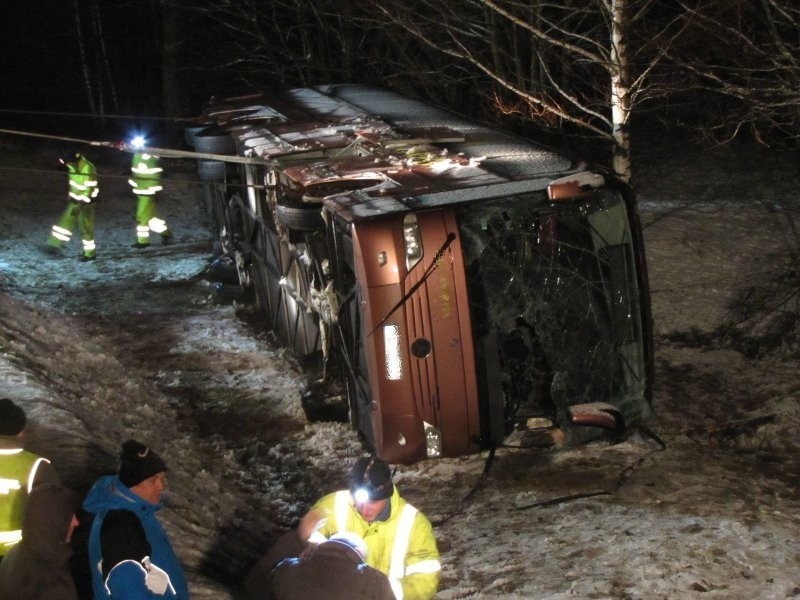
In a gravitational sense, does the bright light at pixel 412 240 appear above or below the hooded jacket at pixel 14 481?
above

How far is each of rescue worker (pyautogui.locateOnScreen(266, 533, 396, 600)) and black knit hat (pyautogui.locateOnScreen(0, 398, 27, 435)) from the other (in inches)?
63.8

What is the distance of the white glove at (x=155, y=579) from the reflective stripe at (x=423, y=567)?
0.92 m

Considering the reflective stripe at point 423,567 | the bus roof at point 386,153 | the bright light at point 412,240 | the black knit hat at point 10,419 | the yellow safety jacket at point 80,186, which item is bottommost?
the reflective stripe at point 423,567

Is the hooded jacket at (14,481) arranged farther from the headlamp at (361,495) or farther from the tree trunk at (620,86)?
the tree trunk at (620,86)

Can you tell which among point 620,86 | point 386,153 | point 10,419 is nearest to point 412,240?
point 386,153

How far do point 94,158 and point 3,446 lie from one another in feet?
52.0

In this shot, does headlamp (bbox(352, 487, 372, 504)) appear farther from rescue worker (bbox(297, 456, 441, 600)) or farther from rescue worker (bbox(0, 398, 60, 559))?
rescue worker (bbox(0, 398, 60, 559))

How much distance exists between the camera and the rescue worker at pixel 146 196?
→ 13.1m

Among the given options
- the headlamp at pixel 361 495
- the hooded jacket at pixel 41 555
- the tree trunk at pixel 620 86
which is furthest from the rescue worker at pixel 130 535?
the tree trunk at pixel 620 86

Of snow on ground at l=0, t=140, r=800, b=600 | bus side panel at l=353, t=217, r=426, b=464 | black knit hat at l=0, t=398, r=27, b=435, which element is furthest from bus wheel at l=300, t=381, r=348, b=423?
black knit hat at l=0, t=398, r=27, b=435

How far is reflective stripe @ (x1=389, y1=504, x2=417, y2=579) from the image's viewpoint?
3.74 meters

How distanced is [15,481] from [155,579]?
87cm

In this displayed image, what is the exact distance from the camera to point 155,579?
350cm

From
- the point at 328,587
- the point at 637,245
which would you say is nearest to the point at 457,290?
the point at 637,245
